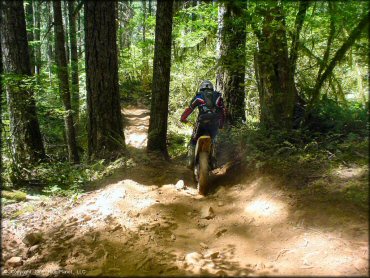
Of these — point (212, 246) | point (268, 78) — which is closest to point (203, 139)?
point (268, 78)

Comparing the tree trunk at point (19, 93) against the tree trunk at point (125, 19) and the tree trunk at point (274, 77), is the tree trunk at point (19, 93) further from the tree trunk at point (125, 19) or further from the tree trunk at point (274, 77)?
the tree trunk at point (125, 19)

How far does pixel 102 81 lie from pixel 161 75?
147cm

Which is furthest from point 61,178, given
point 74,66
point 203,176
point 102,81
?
point 74,66

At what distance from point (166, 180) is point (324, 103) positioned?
3679 mm

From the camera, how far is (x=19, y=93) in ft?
24.0

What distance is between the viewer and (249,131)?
276 inches

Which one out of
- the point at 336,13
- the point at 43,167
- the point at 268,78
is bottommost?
the point at 43,167

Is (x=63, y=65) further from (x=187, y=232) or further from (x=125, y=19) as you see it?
(x=125, y=19)

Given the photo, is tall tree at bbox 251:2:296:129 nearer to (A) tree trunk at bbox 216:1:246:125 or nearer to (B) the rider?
(A) tree trunk at bbox 216:1:246:125

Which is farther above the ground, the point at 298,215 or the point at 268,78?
the point at 268,78

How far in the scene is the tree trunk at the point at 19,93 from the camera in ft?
24.5

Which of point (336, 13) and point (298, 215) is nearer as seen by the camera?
point (298, 215)

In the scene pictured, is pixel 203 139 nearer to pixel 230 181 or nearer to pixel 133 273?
pixel 230 181

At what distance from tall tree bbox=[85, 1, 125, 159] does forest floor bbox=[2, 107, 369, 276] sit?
175 cm
